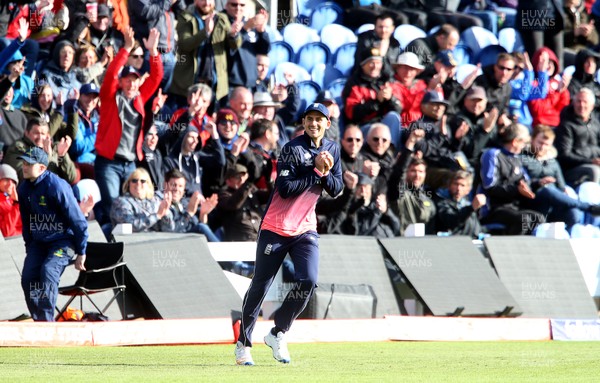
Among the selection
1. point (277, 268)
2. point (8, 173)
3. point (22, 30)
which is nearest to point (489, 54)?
point (22, 30)

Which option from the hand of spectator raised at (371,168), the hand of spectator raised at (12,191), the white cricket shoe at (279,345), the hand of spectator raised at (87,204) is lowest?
the hand of spectator raised at (371,168)

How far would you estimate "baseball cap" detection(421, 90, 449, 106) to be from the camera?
17.8m

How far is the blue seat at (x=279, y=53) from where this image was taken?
1920 cm

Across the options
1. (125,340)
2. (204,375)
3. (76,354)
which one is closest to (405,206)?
(125,340)

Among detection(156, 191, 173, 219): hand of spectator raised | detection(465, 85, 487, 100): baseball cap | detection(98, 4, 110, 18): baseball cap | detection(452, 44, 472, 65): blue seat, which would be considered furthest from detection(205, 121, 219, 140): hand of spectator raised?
detection(452, 44, 472, 65): blue seat

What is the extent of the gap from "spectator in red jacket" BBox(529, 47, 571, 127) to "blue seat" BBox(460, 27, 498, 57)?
0.82 metres

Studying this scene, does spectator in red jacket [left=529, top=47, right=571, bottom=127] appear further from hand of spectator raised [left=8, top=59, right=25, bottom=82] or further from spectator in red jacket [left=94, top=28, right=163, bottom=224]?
hand of spectator raised [left=8, top=59, right=25, bottom=82]

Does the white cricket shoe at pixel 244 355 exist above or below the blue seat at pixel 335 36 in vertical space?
below

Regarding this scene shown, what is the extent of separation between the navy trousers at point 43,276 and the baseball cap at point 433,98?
278 inches

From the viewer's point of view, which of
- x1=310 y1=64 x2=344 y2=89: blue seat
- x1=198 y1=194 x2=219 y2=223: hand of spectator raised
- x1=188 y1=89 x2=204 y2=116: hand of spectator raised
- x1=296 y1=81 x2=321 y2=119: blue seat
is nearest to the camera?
x1=198 y1=194 x2=219 y2=223: hand of spectator raised

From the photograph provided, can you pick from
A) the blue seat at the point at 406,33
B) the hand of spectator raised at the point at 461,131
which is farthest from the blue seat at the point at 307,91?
the blue seat at the point at 406,33

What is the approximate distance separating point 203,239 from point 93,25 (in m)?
4.08

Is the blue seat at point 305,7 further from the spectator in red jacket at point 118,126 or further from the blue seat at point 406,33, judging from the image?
the spectator in red jacket at point 118,126

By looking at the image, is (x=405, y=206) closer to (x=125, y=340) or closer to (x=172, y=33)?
(x=172, y=33)
